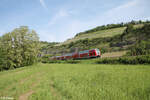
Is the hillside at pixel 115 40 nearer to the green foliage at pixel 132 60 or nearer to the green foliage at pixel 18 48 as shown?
the green foliage at pixel 132 60

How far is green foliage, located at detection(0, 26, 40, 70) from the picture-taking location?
77.6 ft

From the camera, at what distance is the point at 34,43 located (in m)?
26.0

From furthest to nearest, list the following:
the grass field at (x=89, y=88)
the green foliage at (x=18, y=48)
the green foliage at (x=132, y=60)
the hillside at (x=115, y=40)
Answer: the hillside at (x=115, y=40), the green foliage at (x=18, y=48), the green foliage at (x=132, y=60), the grass field at (x=89, y=88)

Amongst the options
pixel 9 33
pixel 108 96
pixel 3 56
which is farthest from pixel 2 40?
pixel 108 96

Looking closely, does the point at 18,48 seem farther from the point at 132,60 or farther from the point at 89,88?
the point at 132,60

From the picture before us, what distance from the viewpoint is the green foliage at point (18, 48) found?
23641mm

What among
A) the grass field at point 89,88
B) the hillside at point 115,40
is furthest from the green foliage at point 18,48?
the hillside at point 115,40

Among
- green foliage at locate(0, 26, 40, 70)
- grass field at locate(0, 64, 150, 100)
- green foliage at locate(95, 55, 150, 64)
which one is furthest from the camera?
green foliage at locate(0, 26, 40, 70)

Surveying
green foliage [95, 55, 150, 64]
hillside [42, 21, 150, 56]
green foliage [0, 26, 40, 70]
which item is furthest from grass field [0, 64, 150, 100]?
hillside [42, 21, 150, 56]

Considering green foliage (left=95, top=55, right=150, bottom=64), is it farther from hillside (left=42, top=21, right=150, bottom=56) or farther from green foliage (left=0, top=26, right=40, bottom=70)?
green foliage (left=0, top=26, right=40, bottom=70)

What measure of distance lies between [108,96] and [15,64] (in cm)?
2708

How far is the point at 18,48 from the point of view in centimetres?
2447

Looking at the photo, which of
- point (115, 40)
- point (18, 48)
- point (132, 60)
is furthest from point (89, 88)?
point (115, 40)

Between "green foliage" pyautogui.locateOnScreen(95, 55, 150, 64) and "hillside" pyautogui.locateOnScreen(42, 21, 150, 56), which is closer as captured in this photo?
"green foliage" pyautogui.locateOnScreen(95, 55, 150, 64)
